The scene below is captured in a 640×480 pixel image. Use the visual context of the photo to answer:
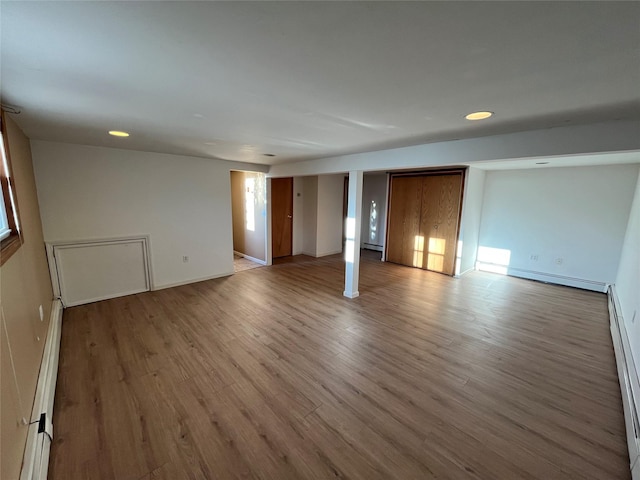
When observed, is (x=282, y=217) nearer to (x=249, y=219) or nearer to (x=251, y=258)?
(x=249, y=219)

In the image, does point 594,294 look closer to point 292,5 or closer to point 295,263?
point 295,263

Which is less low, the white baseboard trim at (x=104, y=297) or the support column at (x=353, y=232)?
the support column at (x=353, y=232)

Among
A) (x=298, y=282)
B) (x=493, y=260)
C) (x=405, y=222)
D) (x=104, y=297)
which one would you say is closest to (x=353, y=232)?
(x=298, y=282)

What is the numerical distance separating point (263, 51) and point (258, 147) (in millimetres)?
2311

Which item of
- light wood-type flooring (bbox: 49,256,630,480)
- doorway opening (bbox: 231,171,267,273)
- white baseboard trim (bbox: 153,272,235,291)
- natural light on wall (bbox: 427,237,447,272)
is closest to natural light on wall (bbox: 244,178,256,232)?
doorway opening (bbox: 231,171,267,273)

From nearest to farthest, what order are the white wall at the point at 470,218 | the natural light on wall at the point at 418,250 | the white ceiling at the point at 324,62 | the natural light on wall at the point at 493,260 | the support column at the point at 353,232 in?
the white ceiling at the point at 324,62, the support column at the point at 353,232, the white wall at the point at 470,218, the natural light on wall at the point at 493,260, the natural light on wall at the point at 418,250

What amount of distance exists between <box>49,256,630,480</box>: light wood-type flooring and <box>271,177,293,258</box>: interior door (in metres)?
2.90

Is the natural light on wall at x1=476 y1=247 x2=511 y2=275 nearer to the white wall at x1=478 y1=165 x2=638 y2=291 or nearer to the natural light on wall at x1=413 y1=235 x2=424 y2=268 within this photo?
the white wall at x1=478 y1=165 x2=638 y2=291

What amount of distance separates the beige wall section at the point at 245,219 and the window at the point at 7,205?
12.7 feet

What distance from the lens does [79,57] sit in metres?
1.21

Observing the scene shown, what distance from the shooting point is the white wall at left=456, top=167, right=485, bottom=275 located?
4.95 meters

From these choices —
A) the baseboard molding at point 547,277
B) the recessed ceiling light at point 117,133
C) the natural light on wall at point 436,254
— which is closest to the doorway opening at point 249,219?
the recessed ceiling light at point 117,133

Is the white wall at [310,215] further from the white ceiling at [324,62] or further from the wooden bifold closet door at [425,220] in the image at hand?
the white ceiling at [324,62]

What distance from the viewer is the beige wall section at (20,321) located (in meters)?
1.23
